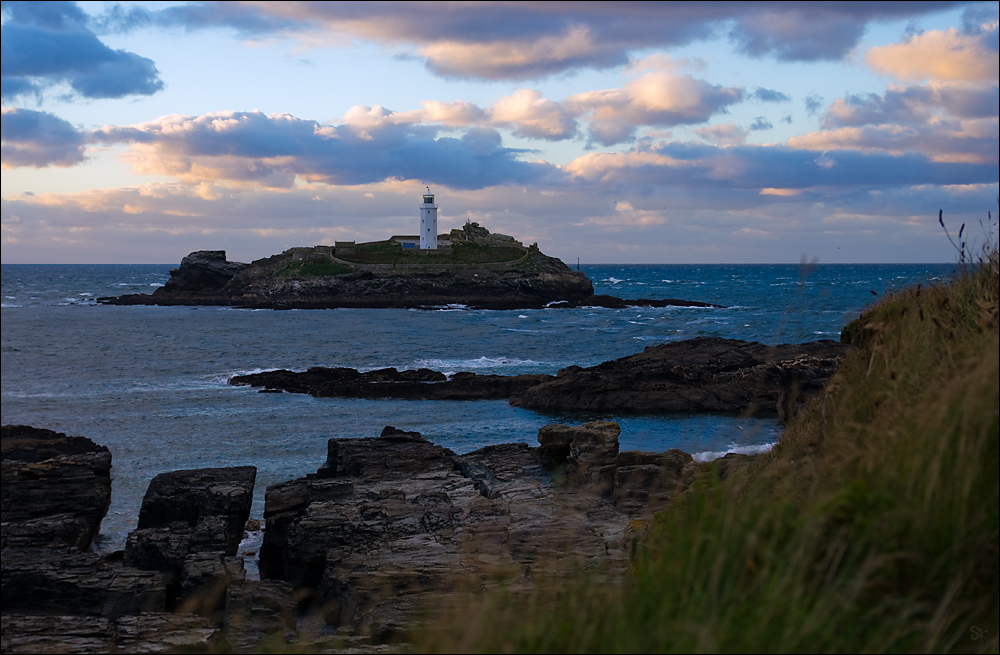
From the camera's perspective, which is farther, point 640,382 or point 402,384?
point 402,384

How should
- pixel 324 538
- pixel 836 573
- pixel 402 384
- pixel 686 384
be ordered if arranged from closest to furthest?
pixel 836 573, pixel 324 538, pixel 686 384, pixel 402 384

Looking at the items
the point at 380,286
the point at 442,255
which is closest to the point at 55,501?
the point at 380,286

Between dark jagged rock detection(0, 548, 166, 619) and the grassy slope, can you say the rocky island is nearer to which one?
dark jagged rock detection(0, 548, 166, 619)

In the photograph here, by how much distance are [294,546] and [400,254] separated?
98.5m

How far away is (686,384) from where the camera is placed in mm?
30406

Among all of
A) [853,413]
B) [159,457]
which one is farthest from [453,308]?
[853,413]

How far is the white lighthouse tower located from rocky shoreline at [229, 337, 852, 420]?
74.7 meters

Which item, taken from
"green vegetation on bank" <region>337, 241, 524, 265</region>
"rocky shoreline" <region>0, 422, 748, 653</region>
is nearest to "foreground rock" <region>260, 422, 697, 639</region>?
"rocky shoreline" <region>0, 422, 748, 653</region>

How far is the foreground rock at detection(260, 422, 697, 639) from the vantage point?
988 centimetres

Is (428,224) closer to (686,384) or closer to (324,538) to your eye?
(686,384)

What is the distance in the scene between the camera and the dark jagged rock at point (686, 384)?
1134 inches

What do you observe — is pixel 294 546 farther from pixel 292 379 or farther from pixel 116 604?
pixel 292 379

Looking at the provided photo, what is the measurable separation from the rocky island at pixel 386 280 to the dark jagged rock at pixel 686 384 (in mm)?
55254

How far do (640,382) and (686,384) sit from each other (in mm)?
1846
